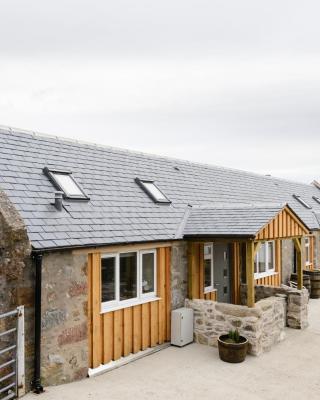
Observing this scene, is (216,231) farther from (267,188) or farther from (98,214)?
(267,188)

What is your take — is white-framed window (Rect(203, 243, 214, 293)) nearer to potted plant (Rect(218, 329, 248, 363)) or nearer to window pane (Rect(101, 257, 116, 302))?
potted plant (Rect(218, 329, 248, 363))

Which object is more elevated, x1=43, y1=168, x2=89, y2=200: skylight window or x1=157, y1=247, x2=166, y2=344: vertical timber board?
x1=43, y1=168, x2=89, y2=200: skylight window

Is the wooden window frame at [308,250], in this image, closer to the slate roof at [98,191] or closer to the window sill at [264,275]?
the window sill at [264,275]

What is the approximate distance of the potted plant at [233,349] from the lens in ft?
30.4

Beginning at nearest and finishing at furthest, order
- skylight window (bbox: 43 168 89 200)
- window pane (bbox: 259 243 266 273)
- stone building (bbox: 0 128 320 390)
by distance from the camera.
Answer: stone building (bbox: 0 128 320 390) → skylight window (bbox: 43 168 89 200) → window pane (bbox: 259 243 266 273)

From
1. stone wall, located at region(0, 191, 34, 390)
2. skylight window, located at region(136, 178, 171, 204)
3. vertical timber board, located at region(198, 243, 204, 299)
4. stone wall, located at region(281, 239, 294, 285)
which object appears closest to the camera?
stone wall, located at region(0, 191, 34, 390)

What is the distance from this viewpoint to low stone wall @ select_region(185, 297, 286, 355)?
988 cm

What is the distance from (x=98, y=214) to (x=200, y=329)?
4.16 metres

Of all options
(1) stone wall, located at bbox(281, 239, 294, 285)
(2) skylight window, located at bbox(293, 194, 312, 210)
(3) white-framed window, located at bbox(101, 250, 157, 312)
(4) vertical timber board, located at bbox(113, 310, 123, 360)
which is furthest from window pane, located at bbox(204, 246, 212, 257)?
(2) skylight window, located at bbox(293, 194, 312, 210)

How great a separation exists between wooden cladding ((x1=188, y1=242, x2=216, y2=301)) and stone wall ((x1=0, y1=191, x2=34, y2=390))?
192 inches

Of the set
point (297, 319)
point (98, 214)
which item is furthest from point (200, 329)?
point (98, 214)

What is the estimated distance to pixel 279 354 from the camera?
9.95 metres

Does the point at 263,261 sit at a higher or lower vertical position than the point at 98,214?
lower

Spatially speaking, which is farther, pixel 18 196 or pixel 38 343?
pixel 18 196
